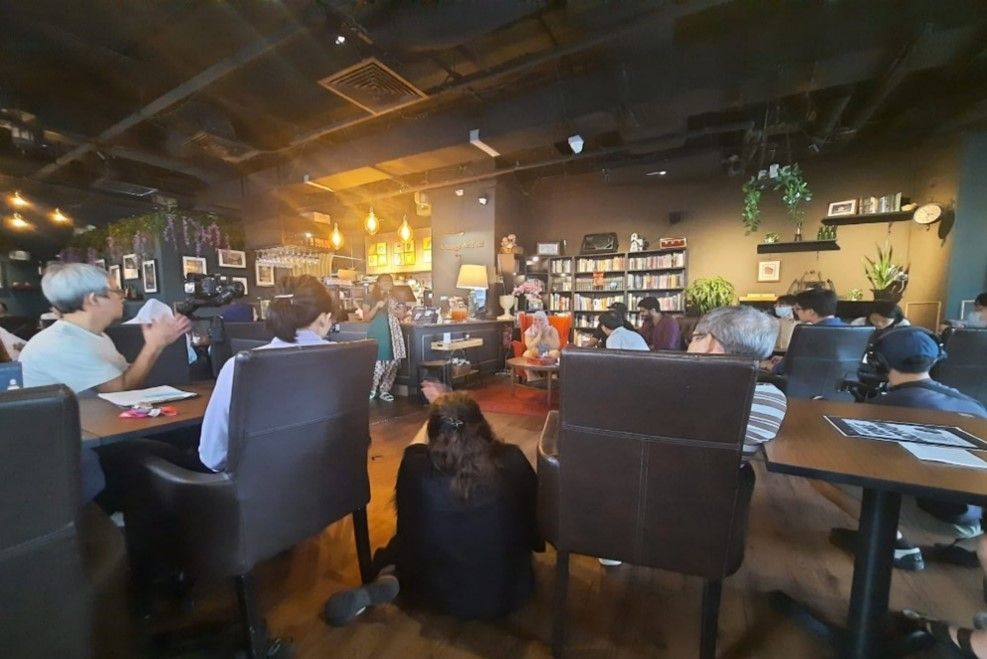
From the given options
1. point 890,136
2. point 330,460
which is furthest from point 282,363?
point 890,136

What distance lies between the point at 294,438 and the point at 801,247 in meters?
6.56

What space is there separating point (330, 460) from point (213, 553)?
409 mm

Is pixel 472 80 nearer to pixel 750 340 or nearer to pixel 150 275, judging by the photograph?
pixel 750 340

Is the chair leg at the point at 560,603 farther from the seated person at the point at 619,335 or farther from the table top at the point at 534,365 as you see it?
the table top at the point at 534,365

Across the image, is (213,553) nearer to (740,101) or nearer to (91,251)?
(740,101)

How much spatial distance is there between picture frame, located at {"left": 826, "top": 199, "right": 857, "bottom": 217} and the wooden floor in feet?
15.6

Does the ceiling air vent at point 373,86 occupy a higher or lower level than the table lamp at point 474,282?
higher

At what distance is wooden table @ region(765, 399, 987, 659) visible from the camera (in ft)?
3.07

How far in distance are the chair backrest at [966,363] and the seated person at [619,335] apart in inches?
79.9

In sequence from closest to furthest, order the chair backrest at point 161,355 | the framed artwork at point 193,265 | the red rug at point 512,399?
the chair backrest at point 161,355 → the red rug at point 512,399 → the framed artwork at point 193,265

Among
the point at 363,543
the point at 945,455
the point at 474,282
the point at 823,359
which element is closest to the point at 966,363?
the point at 823,359

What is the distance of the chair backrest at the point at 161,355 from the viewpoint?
2.38m

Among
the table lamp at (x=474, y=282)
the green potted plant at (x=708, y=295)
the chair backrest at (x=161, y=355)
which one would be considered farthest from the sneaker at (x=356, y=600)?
the green potted plant at (x=708, y=295)

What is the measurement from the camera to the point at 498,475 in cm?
140
